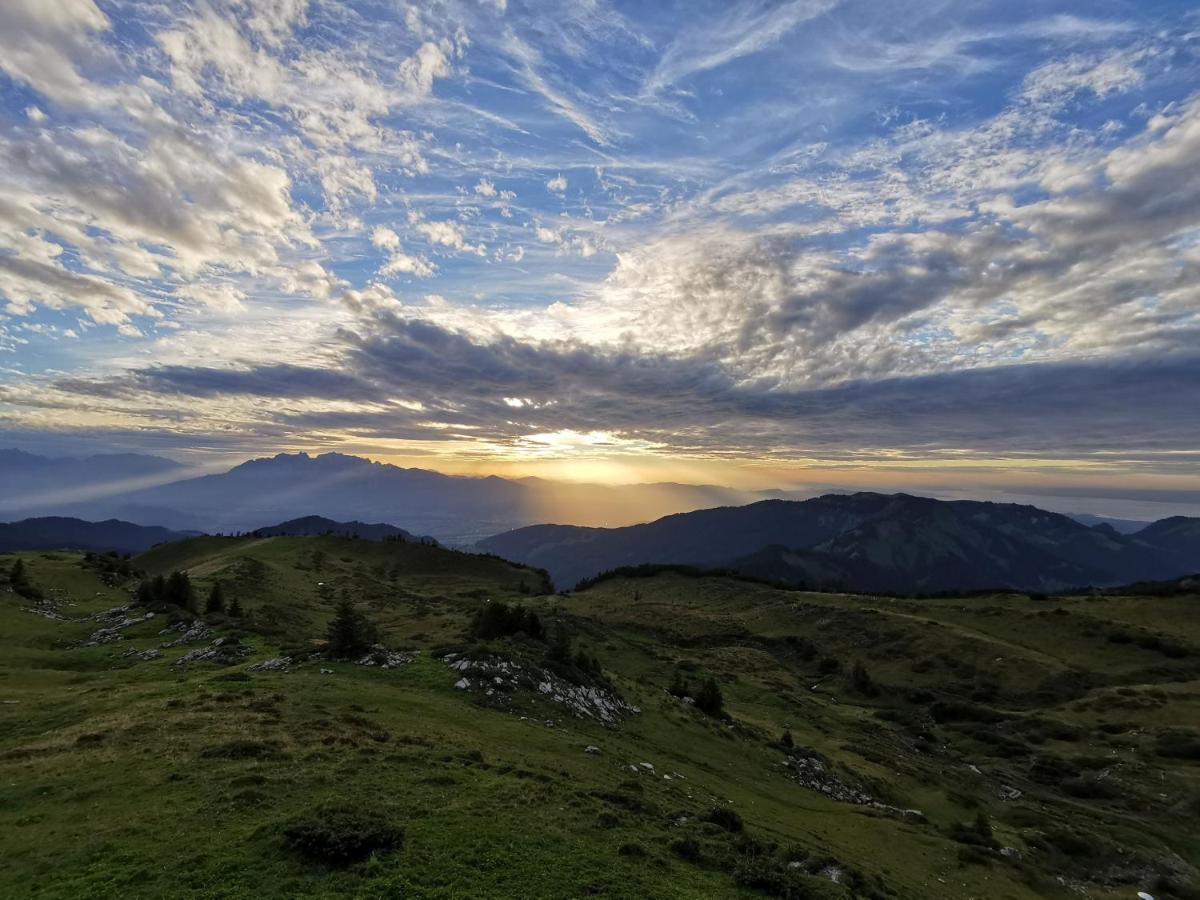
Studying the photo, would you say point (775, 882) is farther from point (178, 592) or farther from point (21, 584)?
point (21, 584)

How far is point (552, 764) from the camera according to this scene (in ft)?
83.0

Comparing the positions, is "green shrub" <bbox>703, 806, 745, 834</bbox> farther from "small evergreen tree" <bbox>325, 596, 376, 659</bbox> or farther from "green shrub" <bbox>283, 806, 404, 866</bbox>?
"small evergreen tree" <bbox>325, 596, 376, 659</bbox>

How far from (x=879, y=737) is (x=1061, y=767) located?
51.8ft

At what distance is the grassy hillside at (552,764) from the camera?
52.3 ft

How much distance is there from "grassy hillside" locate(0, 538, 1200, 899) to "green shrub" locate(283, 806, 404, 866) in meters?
0.07

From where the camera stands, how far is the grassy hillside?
1594cm

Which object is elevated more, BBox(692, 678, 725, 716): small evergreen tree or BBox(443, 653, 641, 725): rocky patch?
BBox(443, 653, 641, 725): rocky patch

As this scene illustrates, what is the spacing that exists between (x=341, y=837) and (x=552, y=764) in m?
11.5

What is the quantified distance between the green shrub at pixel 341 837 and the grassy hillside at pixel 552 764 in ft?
0.23

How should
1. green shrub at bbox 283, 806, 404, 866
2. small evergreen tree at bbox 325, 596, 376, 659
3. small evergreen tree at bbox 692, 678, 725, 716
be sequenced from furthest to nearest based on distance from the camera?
1. small evergreen tree at bbox 692, 678, 725, 716
2. small evergreen tree at bbox 325, 596, 376, 659
3. green shrub at bbox 283, 806, 404, 866

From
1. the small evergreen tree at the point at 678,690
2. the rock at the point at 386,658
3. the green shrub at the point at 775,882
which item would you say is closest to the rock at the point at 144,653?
the rock at the point at 386,658

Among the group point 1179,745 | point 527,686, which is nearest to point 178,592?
point 527,686

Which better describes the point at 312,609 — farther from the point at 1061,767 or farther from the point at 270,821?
the point at 1061,767

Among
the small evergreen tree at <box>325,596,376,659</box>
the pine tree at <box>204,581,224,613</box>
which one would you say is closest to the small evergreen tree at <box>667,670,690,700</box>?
the small evergreen tree at <box>325,596,376,659</box>
